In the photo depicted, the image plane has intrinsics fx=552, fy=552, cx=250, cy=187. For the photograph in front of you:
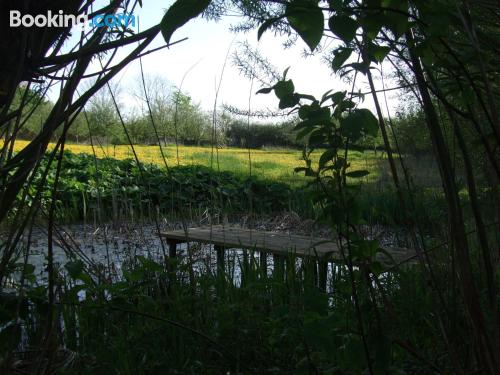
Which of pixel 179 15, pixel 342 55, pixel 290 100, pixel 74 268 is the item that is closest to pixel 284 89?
pixel 290 100

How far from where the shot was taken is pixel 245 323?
200 centimetres

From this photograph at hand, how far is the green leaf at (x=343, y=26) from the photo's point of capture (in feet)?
2.23

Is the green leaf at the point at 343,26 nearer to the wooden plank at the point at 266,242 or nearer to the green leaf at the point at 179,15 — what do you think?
the green leaf at the point at 179,15

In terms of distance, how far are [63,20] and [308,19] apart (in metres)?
0.47

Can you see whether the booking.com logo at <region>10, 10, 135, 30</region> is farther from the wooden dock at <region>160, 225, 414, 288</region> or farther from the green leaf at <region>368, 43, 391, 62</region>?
the wooden dock at <region>160, 225, 414, 288</region>

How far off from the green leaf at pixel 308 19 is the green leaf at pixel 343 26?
52 mm

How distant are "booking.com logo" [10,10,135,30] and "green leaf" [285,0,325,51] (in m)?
0.40

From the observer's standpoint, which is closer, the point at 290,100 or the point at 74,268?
the point at 290,100

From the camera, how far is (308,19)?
625 millimetres

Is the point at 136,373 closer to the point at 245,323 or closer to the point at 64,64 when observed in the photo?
the point at 245,323

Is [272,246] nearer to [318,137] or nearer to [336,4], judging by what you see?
[318,137]

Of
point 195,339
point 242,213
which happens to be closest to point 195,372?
point 195,339

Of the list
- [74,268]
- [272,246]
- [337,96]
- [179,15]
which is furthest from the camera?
[272,246]

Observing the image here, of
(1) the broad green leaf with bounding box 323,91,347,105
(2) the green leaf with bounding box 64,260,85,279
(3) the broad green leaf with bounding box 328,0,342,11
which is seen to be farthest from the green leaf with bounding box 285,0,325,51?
(2) the green leaf with bounding box 64,260,85,279
